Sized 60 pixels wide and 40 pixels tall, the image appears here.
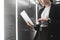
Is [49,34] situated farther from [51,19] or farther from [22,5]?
[22,5]

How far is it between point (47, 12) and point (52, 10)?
45mm

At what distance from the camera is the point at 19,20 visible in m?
1.41

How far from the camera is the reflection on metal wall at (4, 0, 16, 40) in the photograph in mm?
1417

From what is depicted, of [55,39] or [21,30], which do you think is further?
[21,30]

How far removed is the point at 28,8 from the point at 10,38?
0.30 meters

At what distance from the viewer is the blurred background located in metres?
1.40

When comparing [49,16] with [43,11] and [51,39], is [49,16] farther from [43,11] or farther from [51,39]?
[51,39]

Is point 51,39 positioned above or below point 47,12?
below

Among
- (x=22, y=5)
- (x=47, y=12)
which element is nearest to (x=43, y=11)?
(x=47, y=12)

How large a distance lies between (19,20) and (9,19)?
0.09 meters

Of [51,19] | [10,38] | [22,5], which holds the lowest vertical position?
[10,38]

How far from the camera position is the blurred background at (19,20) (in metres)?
1.40

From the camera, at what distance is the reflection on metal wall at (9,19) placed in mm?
1417

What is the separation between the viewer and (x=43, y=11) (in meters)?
1.36
